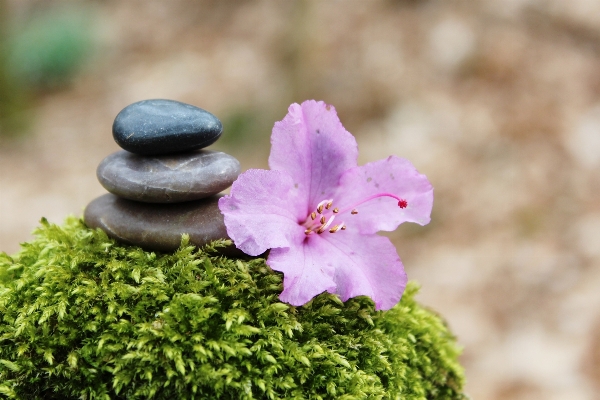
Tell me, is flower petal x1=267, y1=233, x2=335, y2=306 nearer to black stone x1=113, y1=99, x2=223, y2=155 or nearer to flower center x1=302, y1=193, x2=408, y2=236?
flower center x1=302, y1=193, x2=408, y2=236

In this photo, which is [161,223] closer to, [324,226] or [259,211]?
[259,211]

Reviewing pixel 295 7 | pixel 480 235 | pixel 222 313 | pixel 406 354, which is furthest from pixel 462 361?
pixel 295 7

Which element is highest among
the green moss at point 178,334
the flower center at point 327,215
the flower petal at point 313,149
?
the flower petal at point 313,149

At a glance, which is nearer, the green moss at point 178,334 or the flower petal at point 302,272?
the green moss at point 178,334

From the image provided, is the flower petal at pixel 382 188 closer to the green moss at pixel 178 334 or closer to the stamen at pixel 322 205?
the stamen at pixel 322 205

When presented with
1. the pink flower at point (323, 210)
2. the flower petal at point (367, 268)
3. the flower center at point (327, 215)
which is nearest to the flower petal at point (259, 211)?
the pink flower at point (323, 210)

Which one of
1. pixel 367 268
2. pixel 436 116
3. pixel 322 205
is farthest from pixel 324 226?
pixel 436 116
